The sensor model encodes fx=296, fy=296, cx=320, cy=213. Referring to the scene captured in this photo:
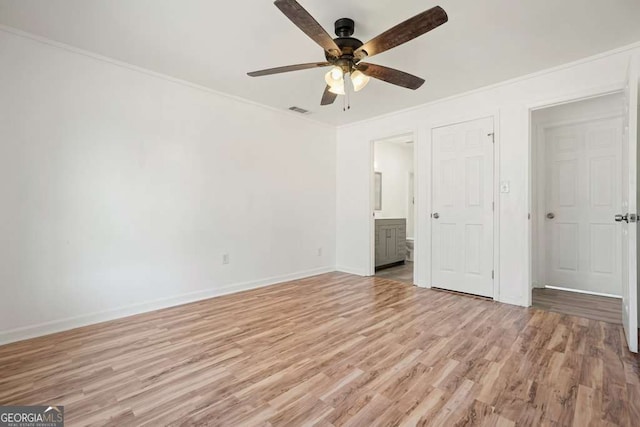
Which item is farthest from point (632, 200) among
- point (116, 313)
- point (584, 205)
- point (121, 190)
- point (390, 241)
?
point (116, 313)

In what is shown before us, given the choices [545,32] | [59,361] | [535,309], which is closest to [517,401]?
[535,309]

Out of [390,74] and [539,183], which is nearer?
[390,74]

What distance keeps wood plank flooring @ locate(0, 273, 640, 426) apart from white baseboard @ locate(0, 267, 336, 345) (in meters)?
0.10

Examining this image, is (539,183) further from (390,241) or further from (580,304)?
(390,241)

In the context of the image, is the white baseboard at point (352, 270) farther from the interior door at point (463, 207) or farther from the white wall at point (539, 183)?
the white wall at point (539, 183)

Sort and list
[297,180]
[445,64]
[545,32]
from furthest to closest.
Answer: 1. [297,180]
2. [445,64]
3. [545,32]

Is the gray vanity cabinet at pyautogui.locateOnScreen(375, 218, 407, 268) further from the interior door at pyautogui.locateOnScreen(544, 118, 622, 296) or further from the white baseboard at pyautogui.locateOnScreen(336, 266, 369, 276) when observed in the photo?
→ the interior door at pyautogui.locateOnScreen(544, 118, 622, 296)

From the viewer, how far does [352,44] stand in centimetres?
214

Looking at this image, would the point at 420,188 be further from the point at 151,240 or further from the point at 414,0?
the point at 151,240

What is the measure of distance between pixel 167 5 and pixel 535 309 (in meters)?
4.25

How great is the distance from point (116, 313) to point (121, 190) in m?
1.18

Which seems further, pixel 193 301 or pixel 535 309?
pixel 193 301

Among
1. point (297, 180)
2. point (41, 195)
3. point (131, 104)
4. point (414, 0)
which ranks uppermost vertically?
point (414, 0)

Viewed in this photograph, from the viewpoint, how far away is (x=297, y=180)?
177 inches
